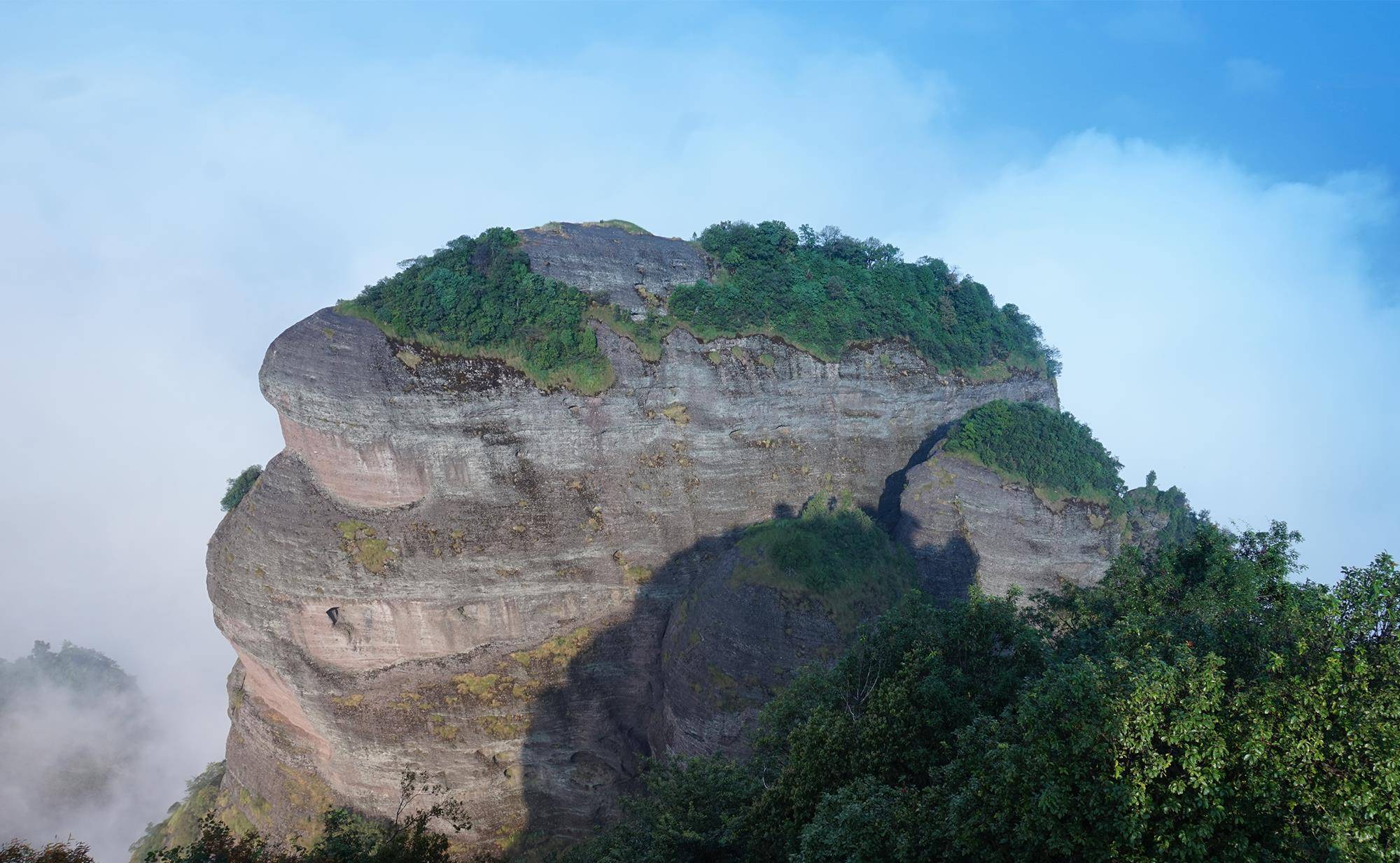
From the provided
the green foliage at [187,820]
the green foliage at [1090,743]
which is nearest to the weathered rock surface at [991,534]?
the green foliage at [1090,743]

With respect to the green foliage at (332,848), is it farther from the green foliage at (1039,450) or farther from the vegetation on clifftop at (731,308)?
the green foliage at (1039,450)

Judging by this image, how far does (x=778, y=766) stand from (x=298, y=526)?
2044 centimetres

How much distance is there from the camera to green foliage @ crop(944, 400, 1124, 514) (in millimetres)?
32469

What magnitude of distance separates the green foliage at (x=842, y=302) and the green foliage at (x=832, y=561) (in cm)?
740

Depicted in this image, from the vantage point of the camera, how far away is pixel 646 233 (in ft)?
114

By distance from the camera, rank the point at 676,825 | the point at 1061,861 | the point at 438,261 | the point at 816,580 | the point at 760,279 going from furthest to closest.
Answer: the point at 760,279 → the point at 438,261 → the point at 816,580 → the point at 676,825 → the point at 1061,861

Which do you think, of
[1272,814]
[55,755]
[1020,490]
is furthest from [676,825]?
[55,755]

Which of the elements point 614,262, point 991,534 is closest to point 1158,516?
point 991,534

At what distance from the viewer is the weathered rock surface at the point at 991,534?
31344 mm

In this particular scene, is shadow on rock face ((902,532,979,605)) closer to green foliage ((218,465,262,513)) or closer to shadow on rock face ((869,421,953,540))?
shadow on rock face ((869,421,953,540))

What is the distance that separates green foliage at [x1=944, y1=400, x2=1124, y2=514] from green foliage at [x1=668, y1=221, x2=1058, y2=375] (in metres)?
3.38

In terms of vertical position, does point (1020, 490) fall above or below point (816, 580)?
above

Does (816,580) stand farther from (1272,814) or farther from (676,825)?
(1272,814)

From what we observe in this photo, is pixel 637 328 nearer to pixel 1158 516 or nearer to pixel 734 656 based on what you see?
pixel 734 656
